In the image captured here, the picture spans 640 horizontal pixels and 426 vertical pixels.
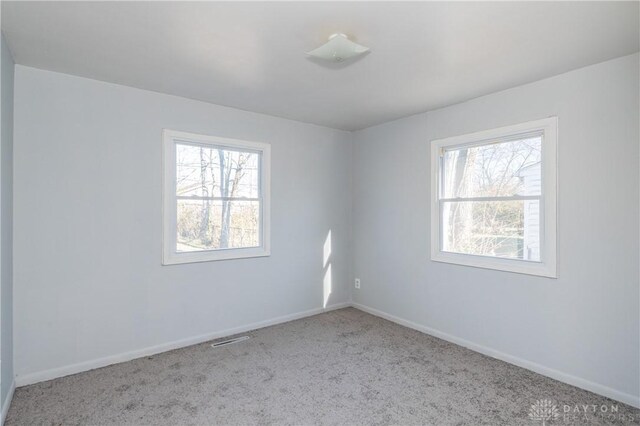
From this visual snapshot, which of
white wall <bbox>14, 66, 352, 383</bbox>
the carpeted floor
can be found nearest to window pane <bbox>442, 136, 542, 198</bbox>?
the carpeted floor

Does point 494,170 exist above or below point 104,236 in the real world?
above

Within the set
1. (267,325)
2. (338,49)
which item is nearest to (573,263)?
(338,49)

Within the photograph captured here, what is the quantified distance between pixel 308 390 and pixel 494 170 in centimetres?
257

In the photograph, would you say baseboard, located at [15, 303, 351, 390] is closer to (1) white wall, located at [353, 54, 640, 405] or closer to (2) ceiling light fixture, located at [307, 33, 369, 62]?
(1) white wall, located at [353, 54, 640, 405]

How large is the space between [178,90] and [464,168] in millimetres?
2912

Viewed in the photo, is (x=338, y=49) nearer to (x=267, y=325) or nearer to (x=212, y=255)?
(x=212, y=255)

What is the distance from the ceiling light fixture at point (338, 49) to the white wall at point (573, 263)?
1.69m

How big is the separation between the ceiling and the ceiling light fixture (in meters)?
0.06

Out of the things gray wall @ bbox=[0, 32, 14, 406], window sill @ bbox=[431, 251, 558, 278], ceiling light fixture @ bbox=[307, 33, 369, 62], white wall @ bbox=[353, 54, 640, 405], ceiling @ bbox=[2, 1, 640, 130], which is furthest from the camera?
window sill @ bbox=[431, 251, 558, 278]

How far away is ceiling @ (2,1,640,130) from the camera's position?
1.86m

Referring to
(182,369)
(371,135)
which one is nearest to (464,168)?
(371,135)

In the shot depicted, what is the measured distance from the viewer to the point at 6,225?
7.53 feet

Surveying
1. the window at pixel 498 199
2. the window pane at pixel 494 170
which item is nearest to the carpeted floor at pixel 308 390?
the window at pixel 498 199

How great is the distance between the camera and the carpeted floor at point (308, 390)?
86.5 inches
